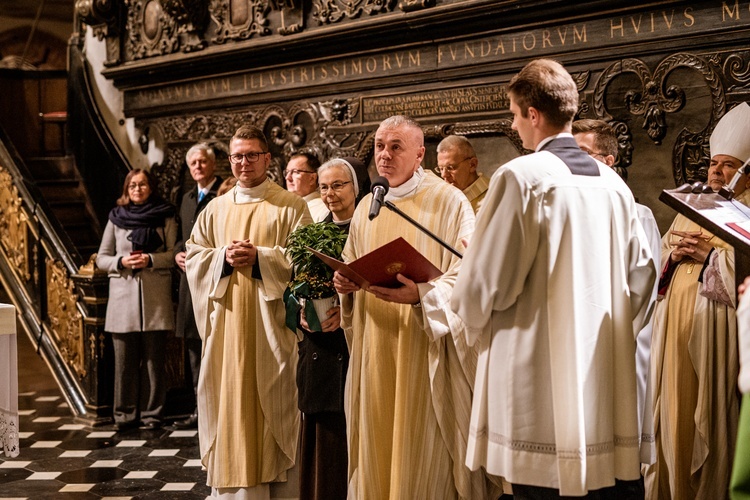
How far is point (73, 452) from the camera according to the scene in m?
6.40

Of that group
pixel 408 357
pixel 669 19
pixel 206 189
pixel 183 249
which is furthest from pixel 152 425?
pixel 669 19

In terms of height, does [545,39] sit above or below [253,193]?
above

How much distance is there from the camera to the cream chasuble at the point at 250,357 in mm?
4898

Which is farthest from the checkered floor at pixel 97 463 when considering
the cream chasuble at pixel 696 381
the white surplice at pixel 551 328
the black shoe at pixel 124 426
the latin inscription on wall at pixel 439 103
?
the latin inscription on wall at pixel 439 103

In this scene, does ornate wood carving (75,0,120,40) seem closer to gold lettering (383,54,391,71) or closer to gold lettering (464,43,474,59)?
gold lettering (383,54,391,71)

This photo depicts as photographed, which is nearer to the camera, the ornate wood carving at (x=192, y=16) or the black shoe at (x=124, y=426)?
the black shoe at (x=124, y=426)

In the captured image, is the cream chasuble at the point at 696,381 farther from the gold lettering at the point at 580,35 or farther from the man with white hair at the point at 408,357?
the gold lettering at the point at 580,35

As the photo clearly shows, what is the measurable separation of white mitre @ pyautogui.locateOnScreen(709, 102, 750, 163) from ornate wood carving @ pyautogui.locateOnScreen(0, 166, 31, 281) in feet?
19.8

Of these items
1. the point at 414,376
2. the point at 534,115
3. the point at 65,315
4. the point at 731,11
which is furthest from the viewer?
the point at 65,315

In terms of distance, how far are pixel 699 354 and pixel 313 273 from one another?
2.12m

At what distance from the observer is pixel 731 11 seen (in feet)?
18.8

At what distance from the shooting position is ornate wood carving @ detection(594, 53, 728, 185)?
19.3 feet

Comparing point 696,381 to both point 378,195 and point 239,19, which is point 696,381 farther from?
point 239,19

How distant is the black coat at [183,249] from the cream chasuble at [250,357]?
6.18ft
